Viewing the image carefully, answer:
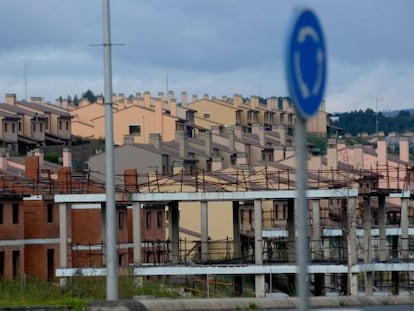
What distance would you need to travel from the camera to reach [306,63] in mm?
8461

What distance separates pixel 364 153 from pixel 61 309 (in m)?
90.9

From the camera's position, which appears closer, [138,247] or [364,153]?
[138,247]

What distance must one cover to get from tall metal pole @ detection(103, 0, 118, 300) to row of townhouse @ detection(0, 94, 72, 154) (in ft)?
310

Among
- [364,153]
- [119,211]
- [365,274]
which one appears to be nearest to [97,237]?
[119,211]

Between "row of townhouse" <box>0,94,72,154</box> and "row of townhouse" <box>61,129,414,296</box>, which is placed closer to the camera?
"row of townhouse" <box>61,129,414,296</box>

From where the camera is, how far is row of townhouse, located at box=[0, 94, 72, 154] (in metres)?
118

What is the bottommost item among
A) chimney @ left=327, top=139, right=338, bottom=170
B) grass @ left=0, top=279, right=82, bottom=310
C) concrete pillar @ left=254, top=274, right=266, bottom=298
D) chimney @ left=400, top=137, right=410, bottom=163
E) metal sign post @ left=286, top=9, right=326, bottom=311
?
concrete pillar @ left=254, top=274, right=266, bottom=298

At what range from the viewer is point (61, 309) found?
2070 cm

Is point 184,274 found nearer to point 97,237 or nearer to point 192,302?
point 97,237

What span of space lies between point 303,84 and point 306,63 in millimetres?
133

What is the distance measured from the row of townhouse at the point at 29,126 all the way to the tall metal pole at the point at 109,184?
94.5m

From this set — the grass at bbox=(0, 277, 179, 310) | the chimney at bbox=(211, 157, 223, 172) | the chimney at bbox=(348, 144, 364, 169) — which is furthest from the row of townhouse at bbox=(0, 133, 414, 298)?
the grass at bbox=(0, 277, 179, 310)

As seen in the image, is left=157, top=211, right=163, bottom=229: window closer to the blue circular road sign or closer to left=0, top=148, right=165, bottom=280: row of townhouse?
left=0, top=148, right=165, bottom=280: row of townhouse

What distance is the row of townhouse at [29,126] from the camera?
118312 millimetres
